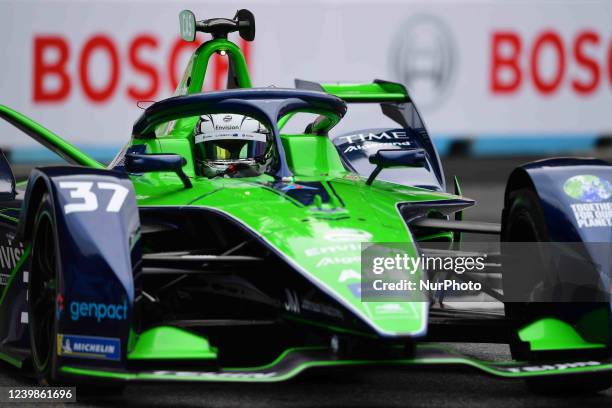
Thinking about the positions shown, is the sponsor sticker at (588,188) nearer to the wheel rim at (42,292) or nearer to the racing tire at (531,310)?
the racing tire at (531,310)

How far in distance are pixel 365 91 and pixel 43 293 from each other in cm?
344

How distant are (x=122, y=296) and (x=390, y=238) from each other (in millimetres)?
1238

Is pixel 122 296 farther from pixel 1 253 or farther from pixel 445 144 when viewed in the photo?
pixel 445 144

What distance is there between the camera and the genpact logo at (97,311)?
582cm

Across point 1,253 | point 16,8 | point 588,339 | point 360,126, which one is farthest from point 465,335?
point 16,8

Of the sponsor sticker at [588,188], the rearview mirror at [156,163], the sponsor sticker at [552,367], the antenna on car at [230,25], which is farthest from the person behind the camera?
the antenna on car at [230,25]

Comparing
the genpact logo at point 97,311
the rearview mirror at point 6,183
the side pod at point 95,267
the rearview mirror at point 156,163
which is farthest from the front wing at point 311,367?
the rearview mirror at point 6,183

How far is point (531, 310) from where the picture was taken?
6.76 metres

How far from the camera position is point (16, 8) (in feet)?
52.1

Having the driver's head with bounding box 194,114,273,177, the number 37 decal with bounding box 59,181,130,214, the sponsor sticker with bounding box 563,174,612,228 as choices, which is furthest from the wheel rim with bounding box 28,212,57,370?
the sponsor sticker with bounding box 563,174,612,228

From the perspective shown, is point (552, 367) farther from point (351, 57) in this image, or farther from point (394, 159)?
point (351, 57)

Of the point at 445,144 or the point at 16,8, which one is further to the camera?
the point at 445,144

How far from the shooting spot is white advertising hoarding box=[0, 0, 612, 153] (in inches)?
627

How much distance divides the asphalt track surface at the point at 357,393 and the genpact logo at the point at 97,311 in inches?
19.1
